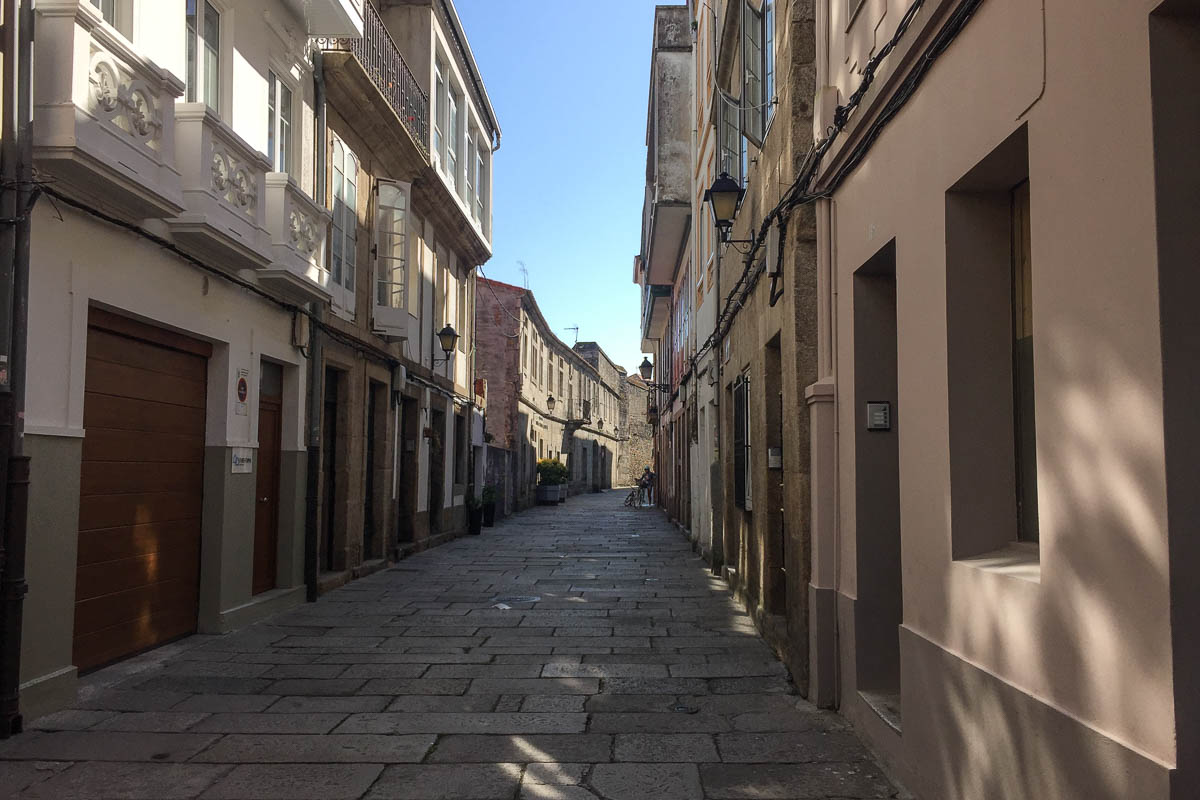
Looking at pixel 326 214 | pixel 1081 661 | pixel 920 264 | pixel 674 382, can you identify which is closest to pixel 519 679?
pixel 920 264

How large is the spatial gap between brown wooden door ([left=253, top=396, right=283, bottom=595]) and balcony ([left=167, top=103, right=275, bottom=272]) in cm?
190

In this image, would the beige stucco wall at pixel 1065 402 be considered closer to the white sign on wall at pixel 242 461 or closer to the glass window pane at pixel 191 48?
the glass window pane at pixel 191 48

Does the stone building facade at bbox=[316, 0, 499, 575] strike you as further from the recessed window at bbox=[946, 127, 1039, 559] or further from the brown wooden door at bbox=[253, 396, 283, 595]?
the recessed window at bbox=[946, 127, 1039, 559]

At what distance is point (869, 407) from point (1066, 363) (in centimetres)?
249

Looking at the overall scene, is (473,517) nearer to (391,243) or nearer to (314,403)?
(391,243)

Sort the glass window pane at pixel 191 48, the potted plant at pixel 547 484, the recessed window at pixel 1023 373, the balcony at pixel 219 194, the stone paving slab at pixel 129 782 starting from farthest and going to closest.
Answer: the potted plant at pixel 547 484
the glass window pane at pixel 191 48
the balcony at pixel 219 194
the stone paving slab at pixel 129 782
the recessed window at pixel 1023 373

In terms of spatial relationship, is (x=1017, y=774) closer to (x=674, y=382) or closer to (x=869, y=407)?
(x=869, y=407)

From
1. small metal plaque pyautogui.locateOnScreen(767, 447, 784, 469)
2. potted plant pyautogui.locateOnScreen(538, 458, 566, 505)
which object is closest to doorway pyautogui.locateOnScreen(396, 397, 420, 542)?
small metal plaque pyautogui.locateOnScreen(767, 447, 784, 469)

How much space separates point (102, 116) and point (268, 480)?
5048mm

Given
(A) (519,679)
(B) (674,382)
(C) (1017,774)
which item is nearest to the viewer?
(C) (1017,774)

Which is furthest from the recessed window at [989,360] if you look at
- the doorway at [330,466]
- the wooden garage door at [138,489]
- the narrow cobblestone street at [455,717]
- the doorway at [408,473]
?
the doorway at [408,473]

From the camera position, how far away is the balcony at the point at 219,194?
765cm

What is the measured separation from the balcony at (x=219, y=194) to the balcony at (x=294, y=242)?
19cm

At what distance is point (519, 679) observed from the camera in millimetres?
6953
